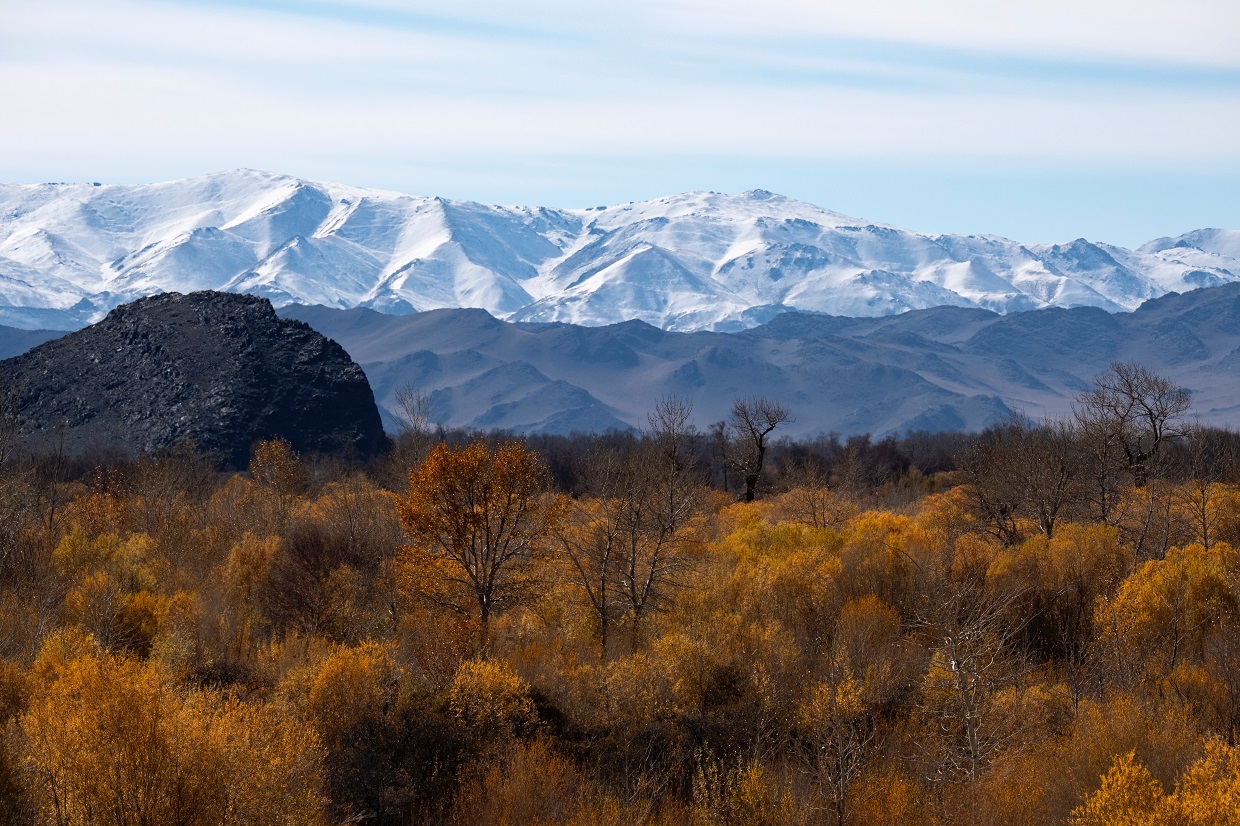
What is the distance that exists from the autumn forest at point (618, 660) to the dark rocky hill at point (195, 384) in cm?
6302

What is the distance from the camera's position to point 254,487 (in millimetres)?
68125

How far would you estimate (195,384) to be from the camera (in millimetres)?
124188

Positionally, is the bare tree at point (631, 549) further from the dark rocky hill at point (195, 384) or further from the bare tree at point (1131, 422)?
the dark rocky hill at point (195, 384)

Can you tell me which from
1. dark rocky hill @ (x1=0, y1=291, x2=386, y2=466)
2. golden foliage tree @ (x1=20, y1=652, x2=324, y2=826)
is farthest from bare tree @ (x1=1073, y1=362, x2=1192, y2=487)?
dark rocky hill @ (x1=0, y1=291, x2=386, y2=466)

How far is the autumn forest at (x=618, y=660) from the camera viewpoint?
72.8 feet

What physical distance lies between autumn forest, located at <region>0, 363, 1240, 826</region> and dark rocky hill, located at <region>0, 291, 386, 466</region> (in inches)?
2481

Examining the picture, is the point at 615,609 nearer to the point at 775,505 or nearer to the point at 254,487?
the point at 775,505

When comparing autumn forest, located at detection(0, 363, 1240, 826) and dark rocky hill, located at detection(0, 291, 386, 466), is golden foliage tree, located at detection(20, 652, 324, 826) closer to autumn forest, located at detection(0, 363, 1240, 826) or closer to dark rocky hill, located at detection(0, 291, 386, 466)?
autumn forest, located at detection(0, 363, 1240, 826)

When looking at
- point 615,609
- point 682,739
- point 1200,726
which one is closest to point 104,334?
point 615,609

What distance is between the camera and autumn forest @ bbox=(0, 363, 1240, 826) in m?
22.2

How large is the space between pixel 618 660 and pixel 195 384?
100415mm

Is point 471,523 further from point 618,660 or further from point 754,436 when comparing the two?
point 754,436

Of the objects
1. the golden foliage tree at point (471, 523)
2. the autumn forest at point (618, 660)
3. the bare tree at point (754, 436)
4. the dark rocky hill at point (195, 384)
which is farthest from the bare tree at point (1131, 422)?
the dark rocky hill at point (195, 384)

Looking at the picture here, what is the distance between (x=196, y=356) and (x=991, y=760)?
382 ft
